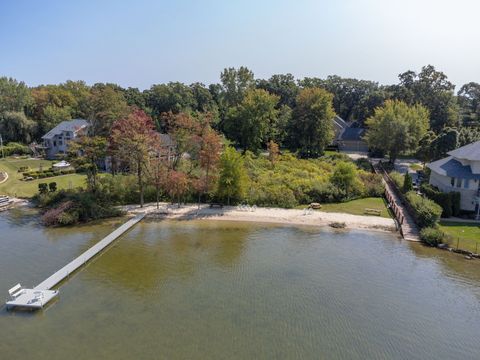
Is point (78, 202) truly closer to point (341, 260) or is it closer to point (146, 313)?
point (146, 313)

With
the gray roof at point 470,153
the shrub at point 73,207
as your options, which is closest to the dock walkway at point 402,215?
the gray roof at point 470,153

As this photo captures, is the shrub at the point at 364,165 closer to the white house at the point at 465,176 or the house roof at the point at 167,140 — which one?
the white house at the point at 465,176

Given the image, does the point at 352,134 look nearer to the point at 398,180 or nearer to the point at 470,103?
the point at 398,180

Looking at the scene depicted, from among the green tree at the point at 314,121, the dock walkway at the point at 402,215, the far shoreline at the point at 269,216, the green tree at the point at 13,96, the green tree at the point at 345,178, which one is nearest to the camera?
the dock walkway at the point at 402,215

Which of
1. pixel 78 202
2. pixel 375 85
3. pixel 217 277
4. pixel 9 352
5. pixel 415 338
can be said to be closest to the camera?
pixel 9 352

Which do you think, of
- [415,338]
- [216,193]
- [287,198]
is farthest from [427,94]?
[415,338]

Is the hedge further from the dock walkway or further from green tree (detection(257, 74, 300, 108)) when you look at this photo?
green tree (detection(257, 74, 300, 108))
